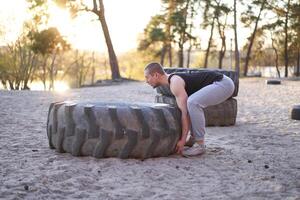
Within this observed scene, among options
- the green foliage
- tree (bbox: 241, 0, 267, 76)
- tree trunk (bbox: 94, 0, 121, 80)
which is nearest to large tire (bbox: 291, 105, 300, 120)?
tree trunk (bbox: 94, 0, 121, 80)

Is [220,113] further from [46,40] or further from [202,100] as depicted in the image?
[46,40]

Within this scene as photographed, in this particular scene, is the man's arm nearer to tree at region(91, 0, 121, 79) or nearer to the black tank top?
the black tank top

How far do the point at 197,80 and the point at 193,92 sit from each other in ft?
0.47

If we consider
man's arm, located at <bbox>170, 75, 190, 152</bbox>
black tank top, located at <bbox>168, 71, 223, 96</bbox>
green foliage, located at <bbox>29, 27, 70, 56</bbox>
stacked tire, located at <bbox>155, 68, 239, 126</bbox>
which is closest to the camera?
man's arm, located at <bbox>170, 75, 190, 152</bbox>

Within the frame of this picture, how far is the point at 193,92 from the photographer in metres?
5.39

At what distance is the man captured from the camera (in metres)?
5.05

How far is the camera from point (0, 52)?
39.9 meters

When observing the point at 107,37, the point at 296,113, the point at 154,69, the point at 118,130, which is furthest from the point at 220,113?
the point at 107,37

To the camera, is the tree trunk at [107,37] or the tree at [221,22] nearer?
the tree trunk at [107,37]

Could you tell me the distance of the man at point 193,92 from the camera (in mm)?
5055

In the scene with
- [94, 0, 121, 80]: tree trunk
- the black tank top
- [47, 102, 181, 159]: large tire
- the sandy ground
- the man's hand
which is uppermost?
[94, 0, 121, 80]: tree trunk

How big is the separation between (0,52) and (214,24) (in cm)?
1907

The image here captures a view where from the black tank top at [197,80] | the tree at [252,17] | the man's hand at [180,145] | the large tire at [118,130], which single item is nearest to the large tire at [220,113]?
the black tank top at [197,80]

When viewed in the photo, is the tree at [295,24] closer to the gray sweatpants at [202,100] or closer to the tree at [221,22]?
the tree at [221,22]
